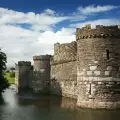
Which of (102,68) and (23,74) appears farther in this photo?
(23,74)

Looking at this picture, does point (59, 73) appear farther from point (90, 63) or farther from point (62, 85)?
point (90, 63)

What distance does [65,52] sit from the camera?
107 ft

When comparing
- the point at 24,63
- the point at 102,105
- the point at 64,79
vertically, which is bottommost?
the point at 102,105

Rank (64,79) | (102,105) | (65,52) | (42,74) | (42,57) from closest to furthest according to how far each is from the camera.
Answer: (102,105) → (65,52) → (64,79) → (42,74) → (42,57)

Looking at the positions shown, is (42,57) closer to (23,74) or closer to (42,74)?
(42,74)

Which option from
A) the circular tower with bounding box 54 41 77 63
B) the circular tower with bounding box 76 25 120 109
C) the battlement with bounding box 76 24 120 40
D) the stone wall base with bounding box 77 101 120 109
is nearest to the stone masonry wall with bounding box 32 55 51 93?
the circular tower with bounding box 54 41 77 63

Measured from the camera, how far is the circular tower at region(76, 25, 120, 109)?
70.6ft

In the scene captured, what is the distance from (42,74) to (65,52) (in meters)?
7.93

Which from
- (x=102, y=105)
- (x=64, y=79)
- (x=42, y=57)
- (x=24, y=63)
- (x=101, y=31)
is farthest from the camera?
(x=24, y=63)

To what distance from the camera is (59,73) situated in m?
34.7

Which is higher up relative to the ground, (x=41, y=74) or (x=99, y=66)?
(x=99, y=66)

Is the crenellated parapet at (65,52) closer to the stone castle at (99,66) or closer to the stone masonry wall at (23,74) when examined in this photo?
the stone castle at (99,66)

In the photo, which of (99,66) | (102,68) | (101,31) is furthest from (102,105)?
(101,31)

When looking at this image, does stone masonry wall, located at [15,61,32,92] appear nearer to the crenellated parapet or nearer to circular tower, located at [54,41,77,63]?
the crenellated parapet
